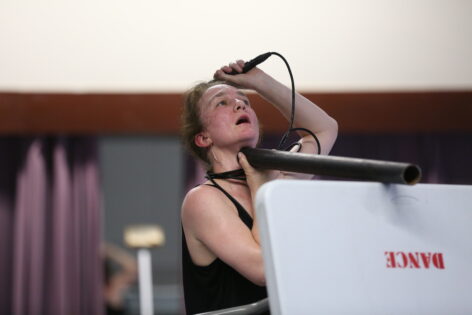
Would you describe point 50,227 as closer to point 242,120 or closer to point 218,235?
point 242,120

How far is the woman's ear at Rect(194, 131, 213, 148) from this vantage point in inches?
54.6

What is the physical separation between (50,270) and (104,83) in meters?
0.74

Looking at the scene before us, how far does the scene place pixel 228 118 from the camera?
1.34 m

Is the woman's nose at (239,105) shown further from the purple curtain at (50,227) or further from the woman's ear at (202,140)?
the purple curtain at (50,227)

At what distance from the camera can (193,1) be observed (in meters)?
2.80

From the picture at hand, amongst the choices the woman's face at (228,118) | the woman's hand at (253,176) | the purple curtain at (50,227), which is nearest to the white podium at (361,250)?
the woman's hand at (253,176)

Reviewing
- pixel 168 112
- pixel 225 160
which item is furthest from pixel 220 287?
pixel 168 112

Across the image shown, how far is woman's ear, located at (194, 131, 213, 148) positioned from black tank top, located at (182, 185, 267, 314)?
15cm

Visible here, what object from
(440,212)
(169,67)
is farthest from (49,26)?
(440,212)

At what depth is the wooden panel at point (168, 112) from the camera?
104 inches

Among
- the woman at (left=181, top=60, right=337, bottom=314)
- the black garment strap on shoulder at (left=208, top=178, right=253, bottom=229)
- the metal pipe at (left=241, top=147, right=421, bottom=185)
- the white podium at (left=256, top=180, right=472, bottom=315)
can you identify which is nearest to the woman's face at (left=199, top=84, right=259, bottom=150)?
the woman at (left=181, top=60, right=337, bottom=314)

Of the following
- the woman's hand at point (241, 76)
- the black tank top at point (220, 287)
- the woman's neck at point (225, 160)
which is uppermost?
the woman's hand at point (241, 76)

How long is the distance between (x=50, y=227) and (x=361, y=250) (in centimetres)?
202

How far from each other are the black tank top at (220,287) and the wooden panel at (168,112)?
4.80ft
